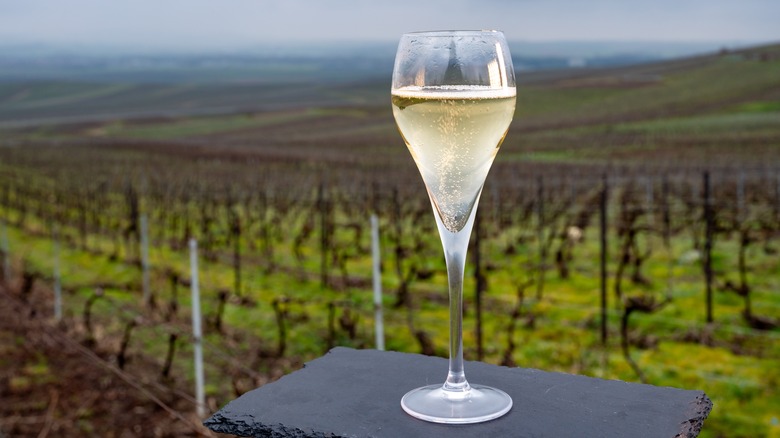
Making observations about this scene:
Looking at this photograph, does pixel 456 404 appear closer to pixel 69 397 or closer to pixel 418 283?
pixel 69 397

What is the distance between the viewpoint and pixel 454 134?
1.46 metres

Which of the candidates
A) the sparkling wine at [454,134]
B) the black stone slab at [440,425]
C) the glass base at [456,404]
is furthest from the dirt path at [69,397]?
the sparkling wine at [454,134]

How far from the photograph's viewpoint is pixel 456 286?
4.99ft

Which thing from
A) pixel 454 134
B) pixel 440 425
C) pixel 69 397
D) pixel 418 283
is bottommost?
pixel 418 283

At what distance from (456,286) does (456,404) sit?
0.65ft

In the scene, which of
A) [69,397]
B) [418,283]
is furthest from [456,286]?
[418,283]

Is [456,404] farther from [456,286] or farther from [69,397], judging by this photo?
[69,397]

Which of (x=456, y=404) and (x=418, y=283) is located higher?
(x=456, y=404)

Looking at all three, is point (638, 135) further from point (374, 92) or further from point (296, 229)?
point (374, 92)

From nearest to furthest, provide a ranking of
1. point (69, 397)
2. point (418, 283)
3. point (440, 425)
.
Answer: point (440, 425) < point (69, 397) < point (418, 283)

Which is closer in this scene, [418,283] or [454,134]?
[454,134]

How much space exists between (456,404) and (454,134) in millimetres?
454

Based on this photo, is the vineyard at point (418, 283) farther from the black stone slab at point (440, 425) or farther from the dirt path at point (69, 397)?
the black stone slab at point (440, 425)

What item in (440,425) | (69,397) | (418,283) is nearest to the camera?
(440,425)
